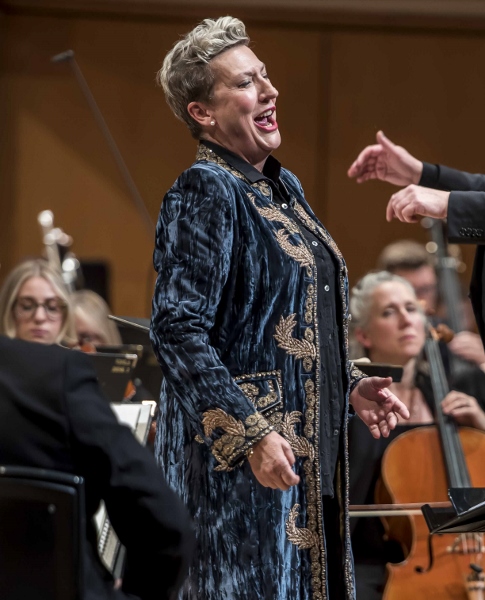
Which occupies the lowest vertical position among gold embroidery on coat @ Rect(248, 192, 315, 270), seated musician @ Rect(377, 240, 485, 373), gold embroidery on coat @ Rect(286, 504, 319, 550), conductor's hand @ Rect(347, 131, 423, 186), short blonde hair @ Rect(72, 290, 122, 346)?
gold embroidery on coat @ Rect(286, 504, 319, 550)

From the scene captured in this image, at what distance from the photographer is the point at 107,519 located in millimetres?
1931

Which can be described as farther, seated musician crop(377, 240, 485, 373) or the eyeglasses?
seated musician crop(377, 240, 485, 373)

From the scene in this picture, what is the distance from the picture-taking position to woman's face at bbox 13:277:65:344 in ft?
12.1

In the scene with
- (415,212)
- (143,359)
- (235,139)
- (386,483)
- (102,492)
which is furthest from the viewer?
(143,359)

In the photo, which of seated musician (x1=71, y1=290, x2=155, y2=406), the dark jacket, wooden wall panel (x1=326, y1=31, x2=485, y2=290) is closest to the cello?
the dark jacket

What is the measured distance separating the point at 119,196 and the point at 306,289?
4.56m

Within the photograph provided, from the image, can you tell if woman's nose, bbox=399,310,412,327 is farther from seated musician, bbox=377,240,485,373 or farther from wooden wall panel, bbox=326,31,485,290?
wooden wall panel, bbox=326,31,485,290

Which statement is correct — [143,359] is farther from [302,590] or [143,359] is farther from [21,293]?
[302,590]

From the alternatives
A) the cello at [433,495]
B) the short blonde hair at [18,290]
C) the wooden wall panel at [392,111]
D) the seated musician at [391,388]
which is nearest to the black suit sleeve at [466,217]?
the cello at [433,495]

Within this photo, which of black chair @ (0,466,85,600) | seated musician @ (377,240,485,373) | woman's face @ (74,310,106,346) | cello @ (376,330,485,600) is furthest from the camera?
seated musician @ (377,240,485,373)

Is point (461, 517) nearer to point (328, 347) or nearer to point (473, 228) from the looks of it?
point (328, 347)

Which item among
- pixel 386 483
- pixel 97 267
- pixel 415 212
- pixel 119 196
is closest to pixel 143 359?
pixel 386 483

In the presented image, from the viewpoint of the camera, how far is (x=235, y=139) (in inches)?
72.9

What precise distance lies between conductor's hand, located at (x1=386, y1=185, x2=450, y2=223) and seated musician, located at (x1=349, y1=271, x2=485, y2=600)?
1.16m
